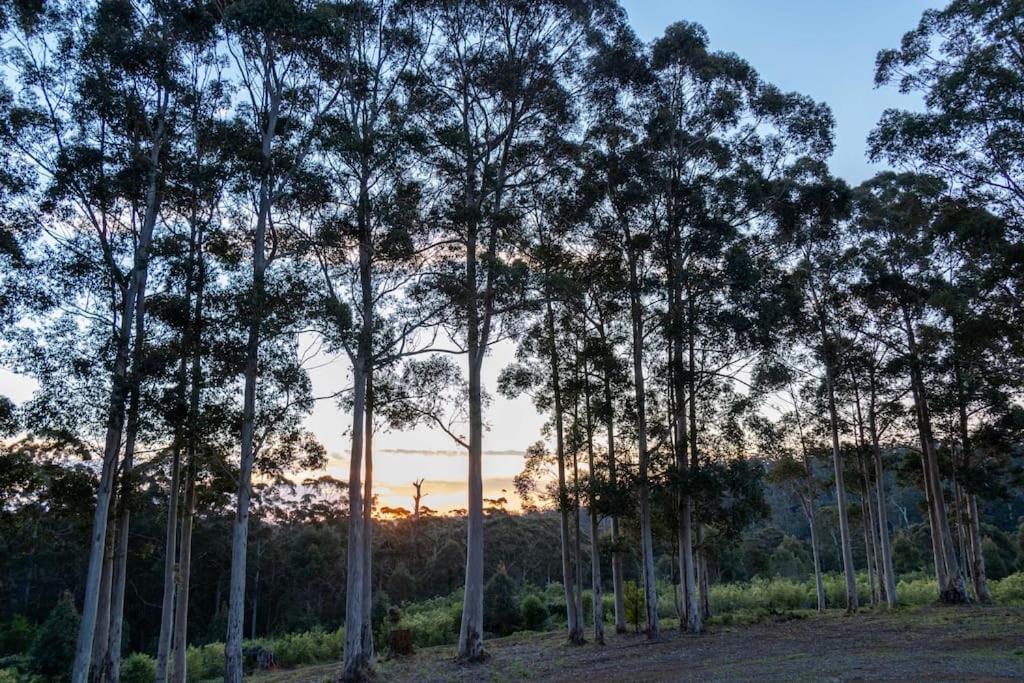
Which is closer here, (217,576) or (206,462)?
(206,462)

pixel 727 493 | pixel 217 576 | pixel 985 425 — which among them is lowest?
pixel 217 576

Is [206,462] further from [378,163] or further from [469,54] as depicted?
[469,54]

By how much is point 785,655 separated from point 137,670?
20.2 metres

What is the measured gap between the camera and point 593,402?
22672 millimetres

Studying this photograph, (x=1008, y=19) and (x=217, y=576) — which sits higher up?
(x=1008, y=19)

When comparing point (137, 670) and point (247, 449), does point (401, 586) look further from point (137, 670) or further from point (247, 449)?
point (247, 449)

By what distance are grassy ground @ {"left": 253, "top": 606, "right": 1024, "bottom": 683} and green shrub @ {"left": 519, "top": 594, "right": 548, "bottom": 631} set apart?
5770 mm

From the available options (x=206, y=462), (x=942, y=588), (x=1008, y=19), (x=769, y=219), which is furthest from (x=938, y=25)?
(x=206, y=462)

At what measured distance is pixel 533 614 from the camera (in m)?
30.7

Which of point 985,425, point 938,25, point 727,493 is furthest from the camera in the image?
point 985,425

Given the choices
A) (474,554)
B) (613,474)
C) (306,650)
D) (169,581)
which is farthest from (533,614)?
(169,581)

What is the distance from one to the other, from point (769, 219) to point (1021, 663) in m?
15.3

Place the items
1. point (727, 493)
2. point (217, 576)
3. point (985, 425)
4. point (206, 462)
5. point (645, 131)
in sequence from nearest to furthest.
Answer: point (206, 462) → point (727, 493) → point (645, 131) → point (985, 425) → point (217, 576)

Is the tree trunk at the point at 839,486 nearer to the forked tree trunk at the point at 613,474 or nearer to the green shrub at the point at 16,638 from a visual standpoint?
the forked tree trunk at the point at 613,474
